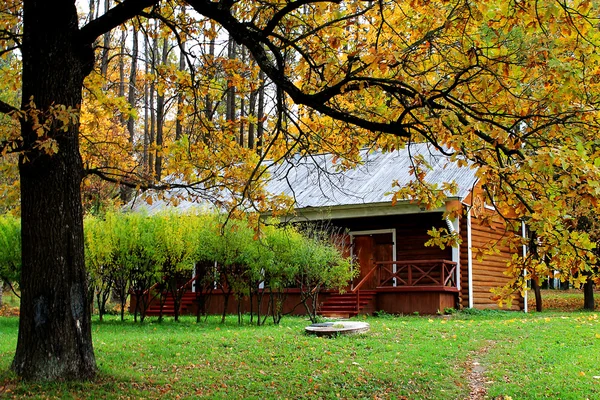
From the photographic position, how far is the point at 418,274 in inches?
799

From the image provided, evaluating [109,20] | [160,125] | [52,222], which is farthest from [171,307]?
[109,20]

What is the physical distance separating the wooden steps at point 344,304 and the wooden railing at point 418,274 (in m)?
0.22

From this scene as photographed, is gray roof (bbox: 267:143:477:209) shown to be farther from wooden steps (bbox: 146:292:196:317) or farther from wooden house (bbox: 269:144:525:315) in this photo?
wooden steps (bbox: 146:292:196:317)

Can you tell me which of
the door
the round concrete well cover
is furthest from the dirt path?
the door

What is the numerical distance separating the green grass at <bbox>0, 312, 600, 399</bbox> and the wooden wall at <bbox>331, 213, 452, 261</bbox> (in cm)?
605

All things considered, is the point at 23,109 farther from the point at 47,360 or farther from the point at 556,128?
the point at 556,128

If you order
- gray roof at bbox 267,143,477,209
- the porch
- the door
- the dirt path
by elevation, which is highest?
gray roof at bbox 267,143,477,209

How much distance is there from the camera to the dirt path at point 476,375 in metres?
8.66

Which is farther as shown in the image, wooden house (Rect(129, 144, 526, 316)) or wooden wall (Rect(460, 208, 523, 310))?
wooden wall (Rect(460, 208, 523, 310))

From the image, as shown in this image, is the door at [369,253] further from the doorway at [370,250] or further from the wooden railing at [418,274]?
the wooden railing at [418,274]

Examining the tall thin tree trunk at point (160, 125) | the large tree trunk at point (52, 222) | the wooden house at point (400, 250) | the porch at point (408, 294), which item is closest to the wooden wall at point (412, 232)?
the wooden house at point (400, 250)

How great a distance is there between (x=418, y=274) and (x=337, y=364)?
35.3ft

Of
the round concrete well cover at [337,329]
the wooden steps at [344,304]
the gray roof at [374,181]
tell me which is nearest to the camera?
the round concrete well cover at [337,329]

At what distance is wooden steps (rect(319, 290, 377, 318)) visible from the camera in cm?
1920
